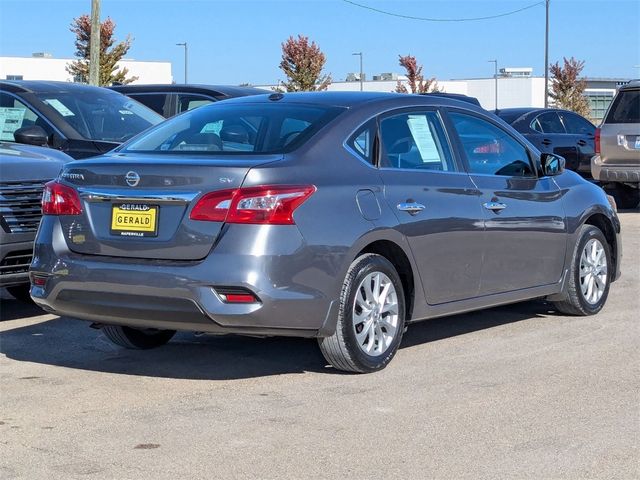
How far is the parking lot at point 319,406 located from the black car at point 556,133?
1135 centimetres

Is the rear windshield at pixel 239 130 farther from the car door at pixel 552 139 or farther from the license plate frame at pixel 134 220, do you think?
the car door at pixel 552 139

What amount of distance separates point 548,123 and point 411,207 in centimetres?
1335

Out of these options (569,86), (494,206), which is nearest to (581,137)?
(494,206)

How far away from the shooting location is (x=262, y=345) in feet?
23.6

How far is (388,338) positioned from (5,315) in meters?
3.36

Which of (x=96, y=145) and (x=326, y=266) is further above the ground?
(x=96, y=145)

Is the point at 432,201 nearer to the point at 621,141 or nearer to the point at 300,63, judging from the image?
the point at 621,141

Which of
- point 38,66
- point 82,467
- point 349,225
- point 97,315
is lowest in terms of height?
point 82,467

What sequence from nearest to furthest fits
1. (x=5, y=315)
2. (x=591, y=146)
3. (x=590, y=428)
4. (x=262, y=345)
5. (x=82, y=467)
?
(x=82, y=467)
(x=590, y=428)
(x=262, y=345)
(x=5, y=315)
(x=591, y=146)

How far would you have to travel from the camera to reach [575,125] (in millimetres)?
19625

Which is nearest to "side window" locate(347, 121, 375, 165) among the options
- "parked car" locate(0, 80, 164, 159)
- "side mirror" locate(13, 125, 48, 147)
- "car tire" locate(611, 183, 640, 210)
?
"side mirror" locate(13, 125, 48, 147)

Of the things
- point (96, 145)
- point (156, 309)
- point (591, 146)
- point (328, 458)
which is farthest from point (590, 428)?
point (591, 146)

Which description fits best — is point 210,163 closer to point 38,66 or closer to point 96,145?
point 96,145

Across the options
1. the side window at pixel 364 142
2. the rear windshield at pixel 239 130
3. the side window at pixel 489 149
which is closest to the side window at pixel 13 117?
the rear windshield at pixel 239 130
